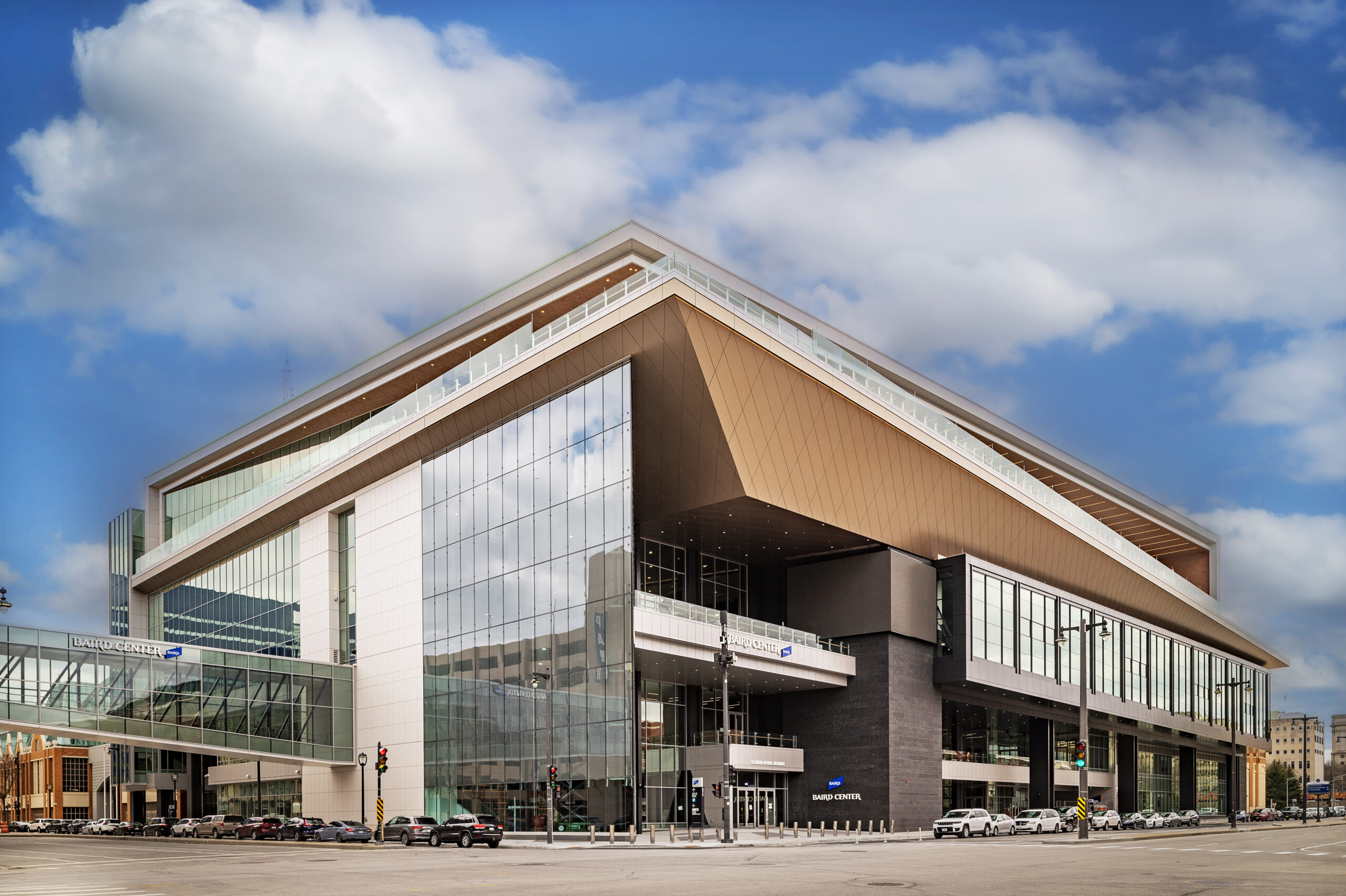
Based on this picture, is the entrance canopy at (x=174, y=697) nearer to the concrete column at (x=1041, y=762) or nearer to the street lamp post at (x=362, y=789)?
the street lamp post at (x=362, y=789)

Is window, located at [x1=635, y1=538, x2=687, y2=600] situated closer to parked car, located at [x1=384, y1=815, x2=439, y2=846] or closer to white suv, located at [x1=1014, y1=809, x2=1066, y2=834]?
parked car, located at [x1=384, y1=815, x2=439, y2=846]

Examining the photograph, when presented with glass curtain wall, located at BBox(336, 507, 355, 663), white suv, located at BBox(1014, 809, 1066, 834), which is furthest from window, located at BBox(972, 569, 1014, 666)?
glass curtain wall, located at BBox(336, 507, 355, 663)

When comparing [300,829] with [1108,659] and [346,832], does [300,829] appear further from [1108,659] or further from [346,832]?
[1108,659]

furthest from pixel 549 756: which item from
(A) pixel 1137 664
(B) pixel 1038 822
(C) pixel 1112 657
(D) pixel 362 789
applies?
(A) pixel 1137 664

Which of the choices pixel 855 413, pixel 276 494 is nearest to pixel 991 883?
pixel 855 413

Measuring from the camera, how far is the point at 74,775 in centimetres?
14025

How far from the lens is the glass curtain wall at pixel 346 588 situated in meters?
70.1

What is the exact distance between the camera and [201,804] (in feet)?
292

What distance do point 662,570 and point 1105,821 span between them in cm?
3169

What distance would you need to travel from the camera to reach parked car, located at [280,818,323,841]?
2315 inches

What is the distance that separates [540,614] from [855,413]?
59.0 ft

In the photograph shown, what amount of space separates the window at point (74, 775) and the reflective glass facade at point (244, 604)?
60874 millimetres

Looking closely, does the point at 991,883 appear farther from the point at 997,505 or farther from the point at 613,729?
the point at 997,505

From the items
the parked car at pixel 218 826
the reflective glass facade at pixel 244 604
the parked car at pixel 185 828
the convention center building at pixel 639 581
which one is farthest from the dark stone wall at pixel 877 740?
the parked car at pixel 185 828
